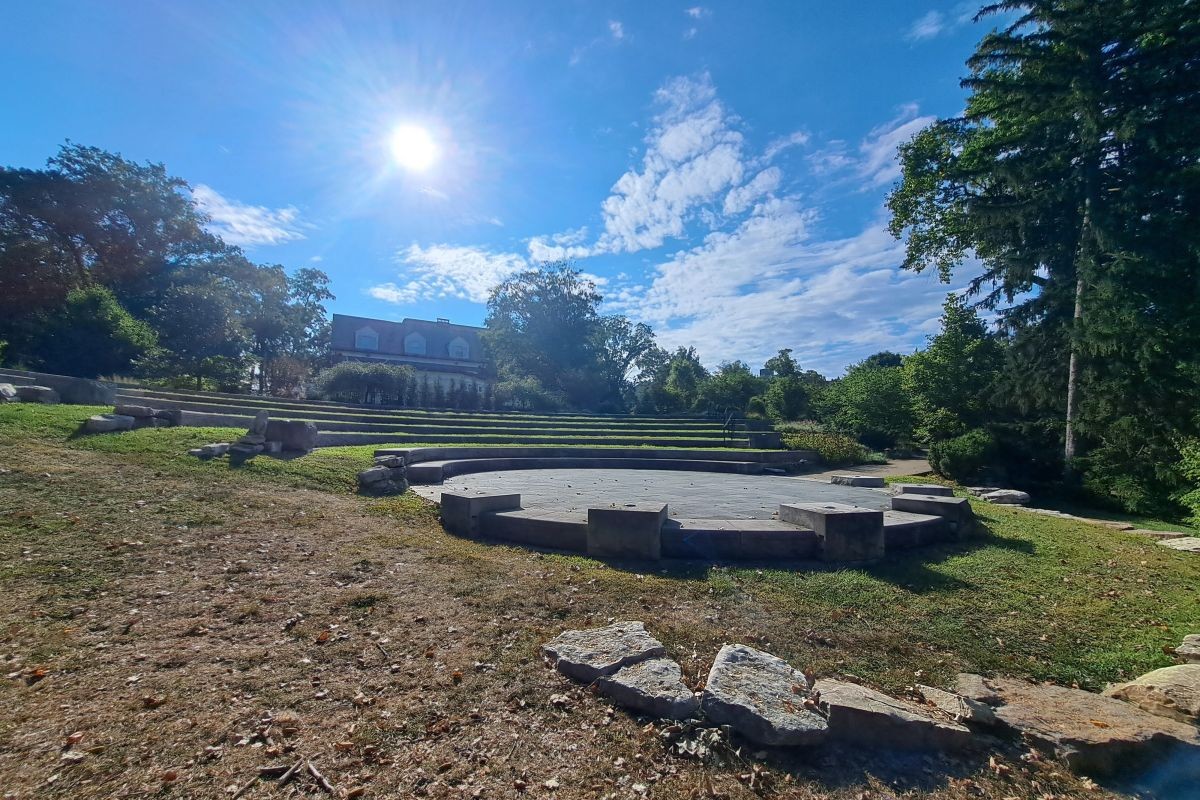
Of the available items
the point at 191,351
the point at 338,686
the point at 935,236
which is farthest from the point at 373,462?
the point at 191,351

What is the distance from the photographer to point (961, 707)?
2.47 m

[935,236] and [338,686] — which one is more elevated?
[935,236]

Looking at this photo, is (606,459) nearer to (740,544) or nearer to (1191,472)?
(740,544)

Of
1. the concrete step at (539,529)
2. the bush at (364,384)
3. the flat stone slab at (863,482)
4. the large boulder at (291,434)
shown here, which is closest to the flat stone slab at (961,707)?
the concrete step at (539,529)

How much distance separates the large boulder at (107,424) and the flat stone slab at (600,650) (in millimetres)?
8454

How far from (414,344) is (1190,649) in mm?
43135

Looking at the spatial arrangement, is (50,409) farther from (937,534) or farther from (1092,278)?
(1092,278)

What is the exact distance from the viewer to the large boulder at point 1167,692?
250cm

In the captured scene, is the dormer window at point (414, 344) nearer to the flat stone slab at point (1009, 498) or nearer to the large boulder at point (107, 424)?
the large boulder at point (107, 424)

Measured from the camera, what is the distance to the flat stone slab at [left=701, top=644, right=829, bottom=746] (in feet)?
7.42

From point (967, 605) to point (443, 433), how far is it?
43.8ft

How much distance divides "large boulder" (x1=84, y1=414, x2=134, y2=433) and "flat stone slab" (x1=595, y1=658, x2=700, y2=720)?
8.93 meters

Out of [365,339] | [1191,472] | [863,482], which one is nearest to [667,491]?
[863,482]

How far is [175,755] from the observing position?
2.02 meters
